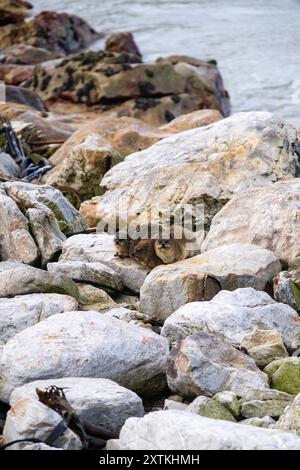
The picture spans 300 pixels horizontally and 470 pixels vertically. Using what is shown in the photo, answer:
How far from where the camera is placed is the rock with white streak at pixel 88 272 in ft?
18.8

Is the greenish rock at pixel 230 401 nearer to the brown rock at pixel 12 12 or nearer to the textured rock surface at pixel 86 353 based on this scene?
the textured rock surface at pixel 86 353

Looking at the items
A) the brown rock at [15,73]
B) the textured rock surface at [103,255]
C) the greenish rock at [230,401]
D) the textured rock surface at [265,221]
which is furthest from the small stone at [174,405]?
the brown rock at [15,73]

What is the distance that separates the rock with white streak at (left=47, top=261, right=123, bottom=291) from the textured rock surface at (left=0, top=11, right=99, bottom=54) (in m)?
20.9

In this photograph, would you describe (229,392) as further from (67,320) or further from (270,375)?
→ (67,320)

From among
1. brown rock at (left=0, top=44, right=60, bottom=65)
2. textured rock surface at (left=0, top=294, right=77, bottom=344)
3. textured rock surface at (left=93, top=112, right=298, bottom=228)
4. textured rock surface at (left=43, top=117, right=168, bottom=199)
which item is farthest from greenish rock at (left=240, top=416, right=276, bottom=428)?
brown rock at (left=0, top=44, right=60, bottom=65)

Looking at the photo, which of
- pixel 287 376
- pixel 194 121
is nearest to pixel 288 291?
pixel 287 376

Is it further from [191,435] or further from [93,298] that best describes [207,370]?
[93,298]

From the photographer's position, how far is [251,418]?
3770 mm

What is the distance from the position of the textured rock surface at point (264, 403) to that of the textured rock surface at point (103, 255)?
211 centimetres

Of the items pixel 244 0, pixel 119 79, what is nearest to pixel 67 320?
pixel 119 79

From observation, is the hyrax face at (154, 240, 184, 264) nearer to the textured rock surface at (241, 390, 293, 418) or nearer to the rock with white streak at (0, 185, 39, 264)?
the rock with white streak at (0, 185, 39, 264)

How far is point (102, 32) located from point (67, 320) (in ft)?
84.9

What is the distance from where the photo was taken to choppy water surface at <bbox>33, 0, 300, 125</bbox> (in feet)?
66.0
